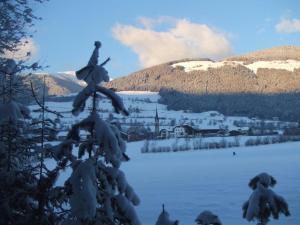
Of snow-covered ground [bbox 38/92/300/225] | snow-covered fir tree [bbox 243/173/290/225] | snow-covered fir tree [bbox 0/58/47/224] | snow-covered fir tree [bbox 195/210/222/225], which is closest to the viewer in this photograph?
snow-covered fir tree [bbox 0/58/47/224]

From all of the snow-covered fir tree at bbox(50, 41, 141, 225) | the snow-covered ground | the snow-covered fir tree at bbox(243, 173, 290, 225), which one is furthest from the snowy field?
the snow-covered fir tree at bbox(50, 41, 141, 225)

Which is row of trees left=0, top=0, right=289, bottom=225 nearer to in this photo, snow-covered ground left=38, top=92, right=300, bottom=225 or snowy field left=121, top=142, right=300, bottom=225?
snow-covered ground left=38, top=92, right=300, bottom=225

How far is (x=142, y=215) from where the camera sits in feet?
51.8

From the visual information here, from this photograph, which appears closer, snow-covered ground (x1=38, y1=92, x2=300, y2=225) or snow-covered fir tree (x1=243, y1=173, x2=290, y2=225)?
snow-covered fir tree (x1=243, y1=173, x2=290, y2=225)

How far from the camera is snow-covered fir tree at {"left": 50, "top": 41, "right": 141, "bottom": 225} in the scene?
137 inches

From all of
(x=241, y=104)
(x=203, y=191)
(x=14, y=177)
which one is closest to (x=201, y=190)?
(x=203, y=191)

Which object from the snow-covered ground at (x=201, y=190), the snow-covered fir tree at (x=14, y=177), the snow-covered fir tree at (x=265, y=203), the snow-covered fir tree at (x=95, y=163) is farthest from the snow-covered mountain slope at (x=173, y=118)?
the snow-covered fir tree at (x=95, y=163)

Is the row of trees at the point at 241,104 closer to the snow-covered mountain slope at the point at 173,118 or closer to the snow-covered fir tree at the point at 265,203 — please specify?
the snow-covered mountain slope at the point at 173,118

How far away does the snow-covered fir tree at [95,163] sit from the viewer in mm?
3482

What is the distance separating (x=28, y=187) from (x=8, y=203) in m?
0.25

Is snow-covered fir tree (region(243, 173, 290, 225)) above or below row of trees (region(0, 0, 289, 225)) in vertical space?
below

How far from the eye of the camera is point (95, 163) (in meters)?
3.70

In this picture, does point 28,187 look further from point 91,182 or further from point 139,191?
point 139,191

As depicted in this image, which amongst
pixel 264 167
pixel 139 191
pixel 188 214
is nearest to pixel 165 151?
pixel 264 167
